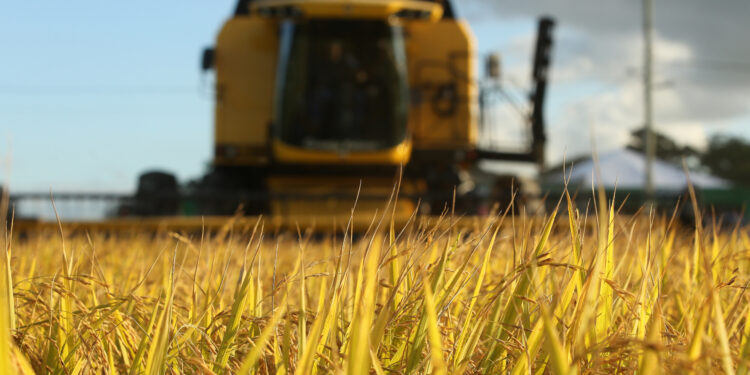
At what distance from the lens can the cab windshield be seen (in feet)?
29.4

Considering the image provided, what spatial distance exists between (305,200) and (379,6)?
2.22 meters

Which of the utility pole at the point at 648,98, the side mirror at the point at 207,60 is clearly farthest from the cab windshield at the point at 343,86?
the utility pole at the point at 648,98

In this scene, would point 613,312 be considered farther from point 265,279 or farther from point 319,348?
point 265,279

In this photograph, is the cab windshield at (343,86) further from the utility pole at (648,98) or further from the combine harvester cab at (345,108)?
the utility pole at (648,98)

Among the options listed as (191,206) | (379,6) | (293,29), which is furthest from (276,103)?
(191,206)

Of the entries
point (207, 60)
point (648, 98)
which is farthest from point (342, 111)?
point (648, 98)

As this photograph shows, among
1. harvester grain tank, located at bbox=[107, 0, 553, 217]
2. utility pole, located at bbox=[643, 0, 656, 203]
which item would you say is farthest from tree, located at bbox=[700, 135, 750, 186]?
harvester grain tank, located at bbox=[107, 0, 553, 217]

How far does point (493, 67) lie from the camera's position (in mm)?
9539

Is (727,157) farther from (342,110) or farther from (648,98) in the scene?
(342,110)

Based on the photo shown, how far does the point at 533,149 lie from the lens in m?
10.1

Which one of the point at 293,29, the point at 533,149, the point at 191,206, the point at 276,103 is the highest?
the point at 293,29

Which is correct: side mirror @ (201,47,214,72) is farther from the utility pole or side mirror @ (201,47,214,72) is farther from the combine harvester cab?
the utility pole

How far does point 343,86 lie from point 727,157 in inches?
2258

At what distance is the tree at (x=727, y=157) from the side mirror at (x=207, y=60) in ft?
179
